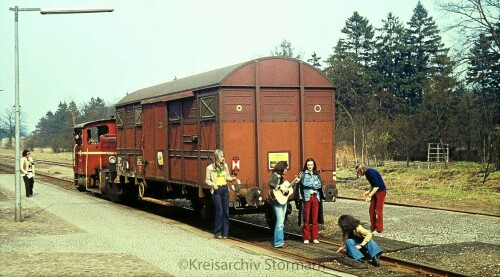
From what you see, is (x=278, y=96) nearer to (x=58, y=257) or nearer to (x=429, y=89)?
(x=58, y=257)

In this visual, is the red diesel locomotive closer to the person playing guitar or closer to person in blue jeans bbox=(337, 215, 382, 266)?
the person playing guitar

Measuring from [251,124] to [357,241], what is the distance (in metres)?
3.62

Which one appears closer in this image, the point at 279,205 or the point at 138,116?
the point at 279,205

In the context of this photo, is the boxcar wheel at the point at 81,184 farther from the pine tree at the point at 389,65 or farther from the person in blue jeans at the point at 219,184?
the pine tree at the point at 389,65

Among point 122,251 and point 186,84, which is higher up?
point 186,84

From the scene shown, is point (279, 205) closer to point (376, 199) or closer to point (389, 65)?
point (376, 199)

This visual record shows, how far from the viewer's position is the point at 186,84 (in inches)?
539

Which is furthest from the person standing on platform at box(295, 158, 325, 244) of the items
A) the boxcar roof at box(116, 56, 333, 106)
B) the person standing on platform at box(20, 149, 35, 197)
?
the person standing on platform at box(20, 149, 35, 197)

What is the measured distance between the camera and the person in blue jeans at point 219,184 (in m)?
11.2

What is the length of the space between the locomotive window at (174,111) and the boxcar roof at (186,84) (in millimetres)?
313

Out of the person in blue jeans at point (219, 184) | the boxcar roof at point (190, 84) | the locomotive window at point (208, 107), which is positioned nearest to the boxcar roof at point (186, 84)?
the boxcar roof at point (190, 84)

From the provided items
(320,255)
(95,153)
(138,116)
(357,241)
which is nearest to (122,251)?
(320,255)

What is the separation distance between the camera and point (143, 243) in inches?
419

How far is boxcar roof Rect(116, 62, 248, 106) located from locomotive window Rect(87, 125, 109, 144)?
4.74 metres
